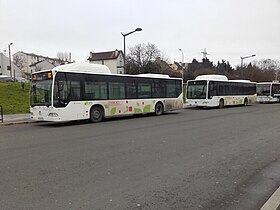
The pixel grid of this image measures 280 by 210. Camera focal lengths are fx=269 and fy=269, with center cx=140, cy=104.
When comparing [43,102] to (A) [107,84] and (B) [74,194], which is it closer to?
(A) [107,84]

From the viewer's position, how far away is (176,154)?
24.0 ft

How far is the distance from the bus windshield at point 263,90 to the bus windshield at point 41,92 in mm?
32853

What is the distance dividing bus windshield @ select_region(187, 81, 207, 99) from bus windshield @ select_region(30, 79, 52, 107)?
16.4m

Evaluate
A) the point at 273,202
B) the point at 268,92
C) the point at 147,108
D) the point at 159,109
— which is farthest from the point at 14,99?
the point at 268,92

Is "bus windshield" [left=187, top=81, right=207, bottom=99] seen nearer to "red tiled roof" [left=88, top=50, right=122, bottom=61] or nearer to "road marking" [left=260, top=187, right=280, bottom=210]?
"road marking" [left=260, top=187, right=280, bottom=210]

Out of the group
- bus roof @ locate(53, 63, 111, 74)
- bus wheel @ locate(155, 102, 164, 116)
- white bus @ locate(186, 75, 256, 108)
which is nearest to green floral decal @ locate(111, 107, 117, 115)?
bus roof @ locate(53, 63, 111, 74)

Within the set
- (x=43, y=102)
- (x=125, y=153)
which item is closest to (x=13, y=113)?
(x=43, y=102)

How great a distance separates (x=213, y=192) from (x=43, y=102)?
457 inches

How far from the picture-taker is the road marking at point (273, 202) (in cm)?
398

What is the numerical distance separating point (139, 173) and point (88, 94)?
10.4 metres

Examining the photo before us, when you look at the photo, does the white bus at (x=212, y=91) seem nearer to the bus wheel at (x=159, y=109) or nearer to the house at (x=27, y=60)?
the bus wheel at (x=159, y=109)

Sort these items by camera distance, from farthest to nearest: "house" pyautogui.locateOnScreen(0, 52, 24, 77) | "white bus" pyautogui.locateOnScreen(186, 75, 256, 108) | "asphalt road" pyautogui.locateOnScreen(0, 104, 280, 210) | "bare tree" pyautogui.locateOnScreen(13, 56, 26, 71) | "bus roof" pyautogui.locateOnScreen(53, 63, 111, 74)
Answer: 1. "bare tree" pyautogui.locateOnScreen(13, 56, 26, 71)
2. "house" pyautogui.locateOnScreen(0, 52, 24, 77)
3. "white bus" pyautogui.locateOnScreen(186, 75, 256, 108)
4. "bus roof" pyautogui.locateOnScreen(53, 63, 111, 74)
5. "asphalt road" pyautogui.locateOnScreen(0, 104, 280, 210)

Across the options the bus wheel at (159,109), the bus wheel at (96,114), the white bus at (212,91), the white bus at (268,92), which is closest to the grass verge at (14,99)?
the bus wheel at (96,114)

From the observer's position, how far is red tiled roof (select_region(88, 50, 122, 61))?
92.0 m
